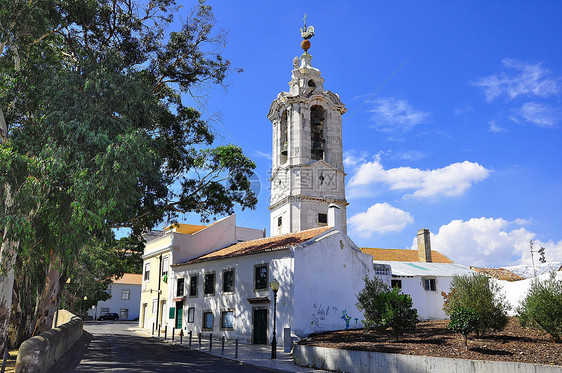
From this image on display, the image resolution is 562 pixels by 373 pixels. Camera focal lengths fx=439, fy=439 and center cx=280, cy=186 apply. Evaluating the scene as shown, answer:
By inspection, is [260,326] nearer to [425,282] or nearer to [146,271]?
[425,282]

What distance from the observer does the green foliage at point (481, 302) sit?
14.9 m

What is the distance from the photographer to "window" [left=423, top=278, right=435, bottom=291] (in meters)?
35.8

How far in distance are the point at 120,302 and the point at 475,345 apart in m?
61.7

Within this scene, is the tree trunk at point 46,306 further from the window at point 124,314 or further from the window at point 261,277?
the window at point 124,314

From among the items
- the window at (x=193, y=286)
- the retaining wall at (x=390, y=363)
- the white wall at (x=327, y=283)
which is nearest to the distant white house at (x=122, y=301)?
the window at (x=193, y=286)

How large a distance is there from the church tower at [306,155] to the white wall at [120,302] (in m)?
35.9

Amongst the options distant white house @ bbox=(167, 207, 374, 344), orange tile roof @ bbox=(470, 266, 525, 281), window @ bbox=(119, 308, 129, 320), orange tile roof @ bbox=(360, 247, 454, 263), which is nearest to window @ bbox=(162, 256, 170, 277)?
distant white house @ bbox=(167, 207, 374, 344)

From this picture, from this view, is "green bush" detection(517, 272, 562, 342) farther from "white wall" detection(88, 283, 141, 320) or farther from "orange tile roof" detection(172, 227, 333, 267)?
"white wall" detection(88, 283, 141, 320)

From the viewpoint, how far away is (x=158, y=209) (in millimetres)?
22422

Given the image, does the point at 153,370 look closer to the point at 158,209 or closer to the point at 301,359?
the point at 301,359

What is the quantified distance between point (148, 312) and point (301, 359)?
2656cm

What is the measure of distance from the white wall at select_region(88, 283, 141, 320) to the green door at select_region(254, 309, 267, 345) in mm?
46072

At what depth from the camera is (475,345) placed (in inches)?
539

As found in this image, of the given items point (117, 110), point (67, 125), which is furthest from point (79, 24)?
point (67, 125)
